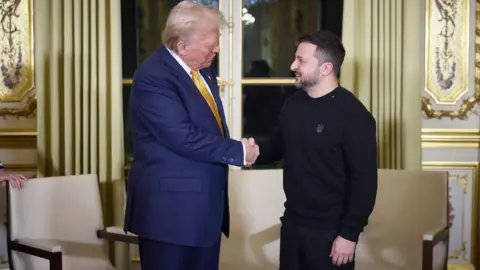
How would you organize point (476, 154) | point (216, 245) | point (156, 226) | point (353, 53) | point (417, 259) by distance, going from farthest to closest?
point (476, 154), point (353, 53), point (417, 259), point (216, 245), point (156, 226)

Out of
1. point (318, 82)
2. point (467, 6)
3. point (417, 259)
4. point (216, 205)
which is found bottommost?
point (417, 259)

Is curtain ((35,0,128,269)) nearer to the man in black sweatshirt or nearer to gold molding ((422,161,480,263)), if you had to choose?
the man in black sweatshirt

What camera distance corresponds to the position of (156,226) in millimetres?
1883

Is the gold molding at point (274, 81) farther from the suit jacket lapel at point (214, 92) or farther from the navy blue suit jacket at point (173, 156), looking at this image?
the navy blue suit jacket at point (173, 156)

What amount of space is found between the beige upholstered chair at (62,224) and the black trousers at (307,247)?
823 mm

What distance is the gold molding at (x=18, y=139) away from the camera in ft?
11.1

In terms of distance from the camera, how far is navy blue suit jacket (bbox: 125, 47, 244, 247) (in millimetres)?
1840

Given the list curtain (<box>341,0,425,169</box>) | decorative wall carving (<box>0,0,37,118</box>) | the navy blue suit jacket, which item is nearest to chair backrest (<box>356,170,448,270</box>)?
curtain (<box>341,0,425,169</box>)

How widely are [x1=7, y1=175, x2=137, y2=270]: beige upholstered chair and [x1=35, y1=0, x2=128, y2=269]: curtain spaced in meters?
0.40

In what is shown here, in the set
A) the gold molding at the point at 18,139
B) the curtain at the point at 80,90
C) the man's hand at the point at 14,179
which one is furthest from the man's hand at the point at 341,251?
the gold molding at the point at 18,139

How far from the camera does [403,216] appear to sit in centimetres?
297

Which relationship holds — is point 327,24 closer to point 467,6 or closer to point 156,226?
point 467,6

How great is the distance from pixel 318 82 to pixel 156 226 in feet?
2.23

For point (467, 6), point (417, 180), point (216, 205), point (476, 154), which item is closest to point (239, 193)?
point (417, 180)
